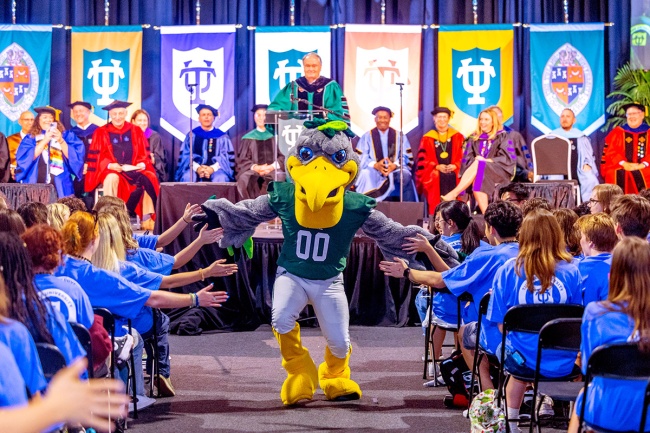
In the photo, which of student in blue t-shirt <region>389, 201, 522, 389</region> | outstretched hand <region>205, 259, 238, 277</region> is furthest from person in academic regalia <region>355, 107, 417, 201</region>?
outstretched hand <region>205, 259, 238, 277</region>

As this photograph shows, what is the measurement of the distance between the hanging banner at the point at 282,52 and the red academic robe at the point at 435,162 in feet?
5.39

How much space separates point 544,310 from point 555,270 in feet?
0.85

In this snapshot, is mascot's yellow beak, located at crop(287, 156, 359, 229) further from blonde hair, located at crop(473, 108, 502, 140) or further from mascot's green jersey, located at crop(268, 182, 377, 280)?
blonde hair, located at crop(473, 108, 502, 140)

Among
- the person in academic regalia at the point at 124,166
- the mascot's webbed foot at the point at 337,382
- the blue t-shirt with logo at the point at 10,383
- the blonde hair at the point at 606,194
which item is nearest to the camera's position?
the blue t-shirt with logo at the point at 10,383

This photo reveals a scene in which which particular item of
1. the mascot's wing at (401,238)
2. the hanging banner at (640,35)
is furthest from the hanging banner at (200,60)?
the mascot's wing at (401,238)

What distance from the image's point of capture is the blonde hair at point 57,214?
4.71 metres

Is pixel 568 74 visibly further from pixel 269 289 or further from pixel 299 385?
pixel 299 385

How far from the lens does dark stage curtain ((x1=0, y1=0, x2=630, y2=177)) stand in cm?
1226

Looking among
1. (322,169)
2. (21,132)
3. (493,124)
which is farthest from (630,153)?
(21,132)

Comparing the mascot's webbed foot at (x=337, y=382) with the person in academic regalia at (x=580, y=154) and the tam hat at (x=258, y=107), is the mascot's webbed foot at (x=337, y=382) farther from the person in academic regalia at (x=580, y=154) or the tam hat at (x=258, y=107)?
the person in academic regalia at (x=580, y=154)

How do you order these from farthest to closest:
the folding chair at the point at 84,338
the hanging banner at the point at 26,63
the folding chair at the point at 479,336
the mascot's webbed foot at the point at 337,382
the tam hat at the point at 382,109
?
the hanging banner at the point at 26,63, the tam hat at the point at 382,109, the mascot's webbed foot at the point at 337,382, the folding chair at the point at 479,336, the folding chair at the point at 84,338

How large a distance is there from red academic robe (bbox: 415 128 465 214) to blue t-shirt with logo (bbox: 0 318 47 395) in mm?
9415

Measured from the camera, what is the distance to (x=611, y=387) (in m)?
2.88

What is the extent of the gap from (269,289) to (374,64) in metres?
5.29
